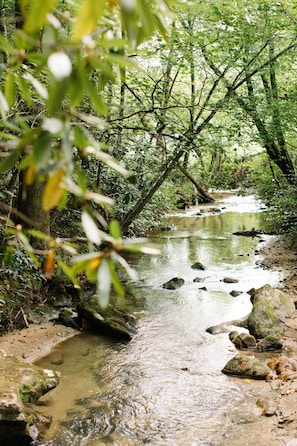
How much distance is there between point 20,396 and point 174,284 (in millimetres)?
5202

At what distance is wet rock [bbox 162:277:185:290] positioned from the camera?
29.9 ft

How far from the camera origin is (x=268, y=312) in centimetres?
712

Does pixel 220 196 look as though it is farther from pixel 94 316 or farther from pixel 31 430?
pixel 31 430

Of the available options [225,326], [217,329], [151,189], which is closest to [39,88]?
[217,329]

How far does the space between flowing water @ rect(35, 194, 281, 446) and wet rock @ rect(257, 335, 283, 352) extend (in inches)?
16.9

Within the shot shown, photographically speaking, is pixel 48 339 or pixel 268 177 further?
pixel 268 177

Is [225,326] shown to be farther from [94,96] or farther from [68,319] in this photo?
[94,96]

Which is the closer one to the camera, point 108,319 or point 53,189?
point 53,189

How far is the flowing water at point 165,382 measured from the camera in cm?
440

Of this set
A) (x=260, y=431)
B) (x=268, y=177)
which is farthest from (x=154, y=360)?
(x=268, y=177)

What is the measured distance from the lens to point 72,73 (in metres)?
0.69

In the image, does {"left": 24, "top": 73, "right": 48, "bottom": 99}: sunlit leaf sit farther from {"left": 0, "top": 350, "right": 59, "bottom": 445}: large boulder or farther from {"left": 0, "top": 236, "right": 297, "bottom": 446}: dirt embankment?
{"left": 0, "top": 236, "right": 297, "bottom": 446}: dirt embankment

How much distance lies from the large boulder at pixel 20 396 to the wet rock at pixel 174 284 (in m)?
4.38

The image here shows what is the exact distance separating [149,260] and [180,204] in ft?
33.0
